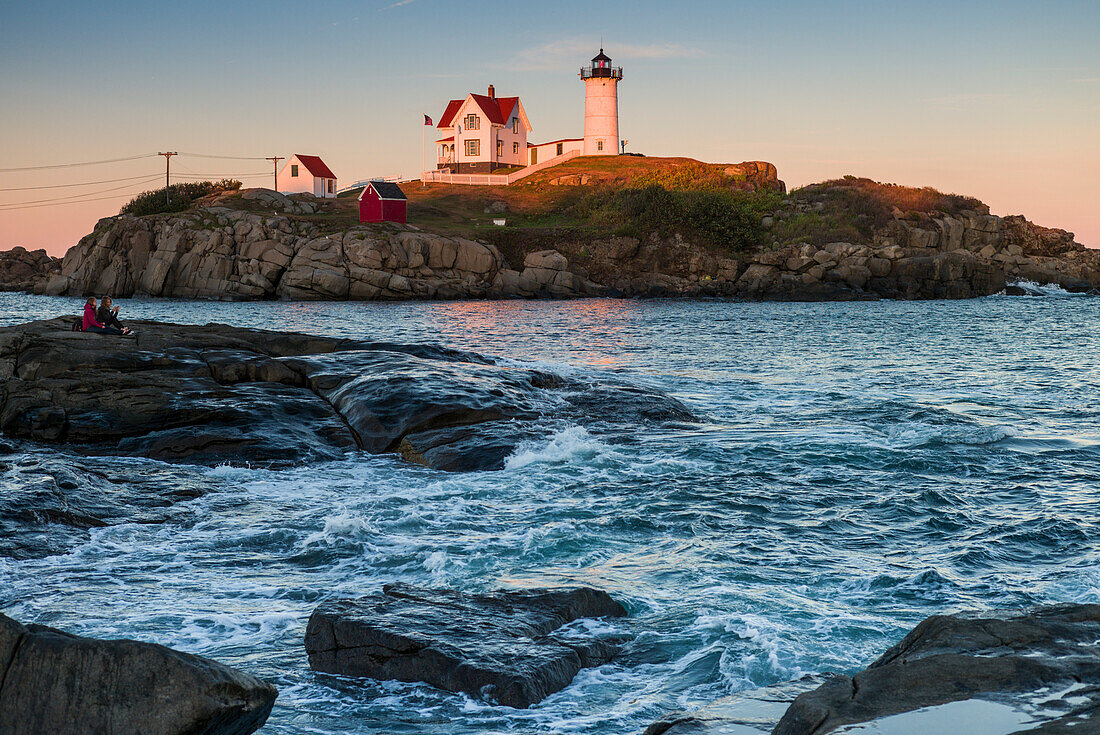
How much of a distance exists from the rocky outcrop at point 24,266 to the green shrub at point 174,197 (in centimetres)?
1842

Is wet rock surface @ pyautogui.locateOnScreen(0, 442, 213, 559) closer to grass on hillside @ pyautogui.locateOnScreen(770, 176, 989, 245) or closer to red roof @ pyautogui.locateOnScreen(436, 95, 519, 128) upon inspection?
grass on hillside @ pyautogui.locateOnScreen(770, 176, 989, 245)

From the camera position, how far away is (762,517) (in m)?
12.7

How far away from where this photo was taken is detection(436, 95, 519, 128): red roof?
112 meters

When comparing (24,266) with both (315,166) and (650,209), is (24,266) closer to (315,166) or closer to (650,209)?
(315,166)

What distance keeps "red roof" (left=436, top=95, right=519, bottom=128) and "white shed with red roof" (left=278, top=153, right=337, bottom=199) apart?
1959 cm

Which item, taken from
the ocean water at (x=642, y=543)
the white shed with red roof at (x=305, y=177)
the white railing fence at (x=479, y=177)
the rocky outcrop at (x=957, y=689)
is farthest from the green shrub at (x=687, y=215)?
the rocky outcrop at (x=957, y=689)

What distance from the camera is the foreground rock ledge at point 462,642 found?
7.09 m

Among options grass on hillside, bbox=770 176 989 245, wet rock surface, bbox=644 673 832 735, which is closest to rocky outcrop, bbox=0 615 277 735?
wet rock surface, bbox=644 673 832 735

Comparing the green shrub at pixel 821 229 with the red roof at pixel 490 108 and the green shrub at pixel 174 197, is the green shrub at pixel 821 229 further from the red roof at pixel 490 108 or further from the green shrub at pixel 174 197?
the green shrub at pixel 174 197

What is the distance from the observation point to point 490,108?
113 m

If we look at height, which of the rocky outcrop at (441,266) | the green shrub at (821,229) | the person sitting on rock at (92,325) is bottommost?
the person sitting on rock at (92,325)

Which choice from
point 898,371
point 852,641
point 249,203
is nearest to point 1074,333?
point 898,371

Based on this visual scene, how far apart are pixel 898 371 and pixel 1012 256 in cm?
7446

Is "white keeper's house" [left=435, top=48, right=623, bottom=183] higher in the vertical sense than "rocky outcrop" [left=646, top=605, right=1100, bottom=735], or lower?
higher
